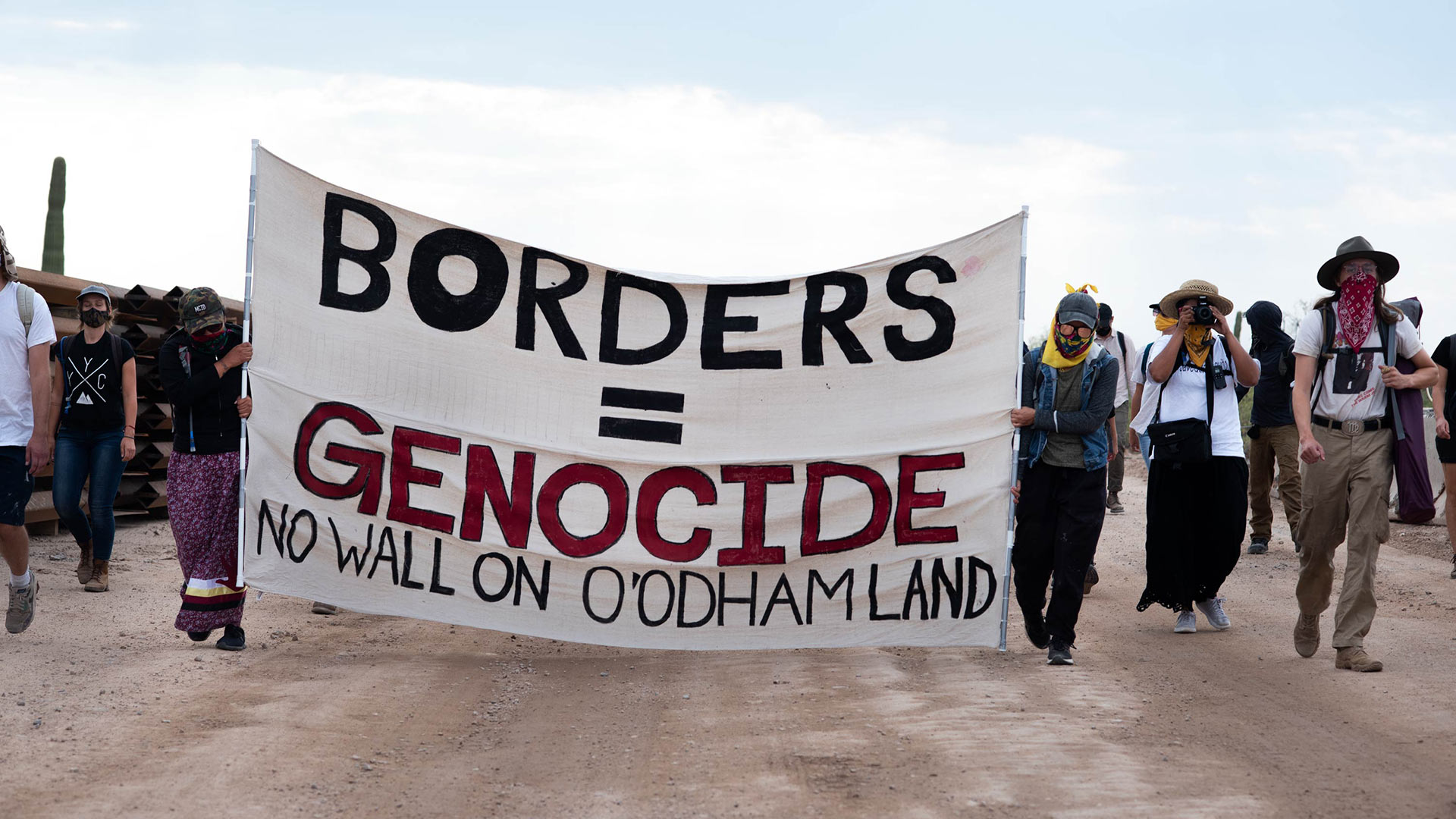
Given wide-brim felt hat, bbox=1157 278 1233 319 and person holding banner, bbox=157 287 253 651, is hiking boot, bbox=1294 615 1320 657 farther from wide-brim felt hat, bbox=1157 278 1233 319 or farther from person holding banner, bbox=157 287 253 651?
person holding banner, bbox=157 287 253 651

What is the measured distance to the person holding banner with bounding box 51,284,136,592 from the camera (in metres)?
8.69

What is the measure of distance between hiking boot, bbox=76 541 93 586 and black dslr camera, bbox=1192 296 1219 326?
760 cm

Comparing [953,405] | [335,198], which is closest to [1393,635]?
[953,405]

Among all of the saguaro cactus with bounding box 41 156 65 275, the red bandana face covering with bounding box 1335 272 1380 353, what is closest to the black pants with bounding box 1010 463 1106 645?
the red bandana face covering with bounding box 1335 272 1380 353

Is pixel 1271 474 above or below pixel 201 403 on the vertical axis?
below

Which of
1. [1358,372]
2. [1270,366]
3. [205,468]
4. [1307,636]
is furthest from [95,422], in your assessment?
[1270,366]

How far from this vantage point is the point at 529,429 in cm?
700

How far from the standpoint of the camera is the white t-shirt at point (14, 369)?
6.80 m

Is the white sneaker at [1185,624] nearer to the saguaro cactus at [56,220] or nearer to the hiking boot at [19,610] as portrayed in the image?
the hiking boot at [19,610]

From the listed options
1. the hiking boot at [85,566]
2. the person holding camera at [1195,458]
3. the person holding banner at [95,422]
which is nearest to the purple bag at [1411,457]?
the person holding camera at [1195,458]

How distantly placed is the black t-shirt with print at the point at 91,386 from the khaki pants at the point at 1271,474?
→ 31.2 ft

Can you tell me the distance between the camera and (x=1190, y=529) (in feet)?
26.5

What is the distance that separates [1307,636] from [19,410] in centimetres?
711

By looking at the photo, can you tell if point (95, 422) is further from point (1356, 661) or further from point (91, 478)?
point (1356, 661)
